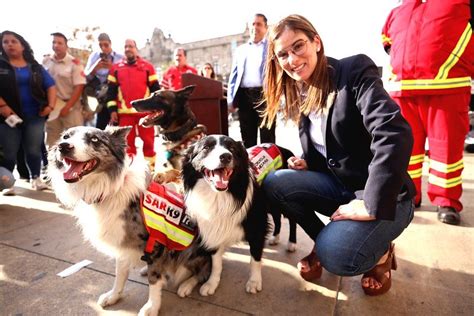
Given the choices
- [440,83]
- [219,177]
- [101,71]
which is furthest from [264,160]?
[101,71]

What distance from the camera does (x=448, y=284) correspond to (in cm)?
187

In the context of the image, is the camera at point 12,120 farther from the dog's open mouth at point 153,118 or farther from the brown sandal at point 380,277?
the brown sandal at point 380,277

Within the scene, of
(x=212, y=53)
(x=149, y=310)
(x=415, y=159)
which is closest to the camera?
(x=149, y=310)

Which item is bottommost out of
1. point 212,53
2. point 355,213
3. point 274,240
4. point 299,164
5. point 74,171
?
point 274,240

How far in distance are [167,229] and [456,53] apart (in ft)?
9.25

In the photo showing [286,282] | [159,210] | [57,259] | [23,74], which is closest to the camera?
[159,210]

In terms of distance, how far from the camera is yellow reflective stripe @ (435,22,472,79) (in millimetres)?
2467

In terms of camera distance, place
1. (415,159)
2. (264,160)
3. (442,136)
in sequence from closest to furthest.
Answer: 1. (264,160)
2. (442,136)
3. (415,159)

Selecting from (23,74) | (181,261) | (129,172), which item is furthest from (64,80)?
(181,261)

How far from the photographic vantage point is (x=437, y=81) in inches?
101

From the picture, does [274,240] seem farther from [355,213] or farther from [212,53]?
[212,53]

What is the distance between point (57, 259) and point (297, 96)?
2.34 m

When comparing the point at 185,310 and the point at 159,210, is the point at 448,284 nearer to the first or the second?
the point at 185,310

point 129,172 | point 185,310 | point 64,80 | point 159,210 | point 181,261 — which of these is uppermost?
point 64,80
